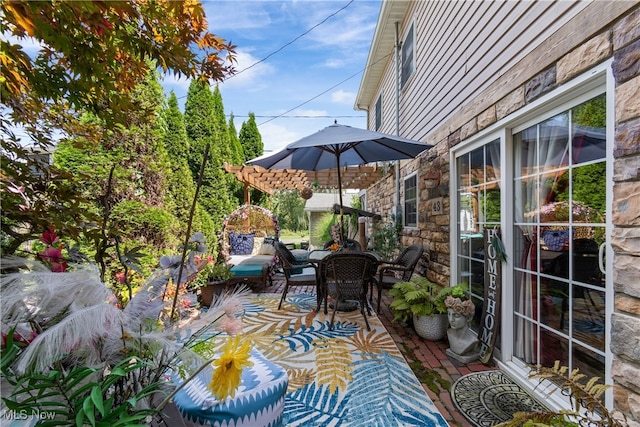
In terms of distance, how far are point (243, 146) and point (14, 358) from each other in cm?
1517

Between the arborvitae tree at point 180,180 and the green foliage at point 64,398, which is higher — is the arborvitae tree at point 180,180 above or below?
above

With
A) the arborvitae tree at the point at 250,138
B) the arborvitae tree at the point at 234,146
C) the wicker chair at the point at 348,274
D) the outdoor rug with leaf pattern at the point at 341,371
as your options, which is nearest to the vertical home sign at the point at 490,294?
the outdoor rug with leaf pattern at the point at 341,371

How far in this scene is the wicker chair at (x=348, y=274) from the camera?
359 cm

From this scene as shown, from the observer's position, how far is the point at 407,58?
589 cm

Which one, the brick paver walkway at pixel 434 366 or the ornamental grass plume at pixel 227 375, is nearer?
the ornamental grass plume at pixel 227 375

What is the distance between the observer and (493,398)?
2.26 meters

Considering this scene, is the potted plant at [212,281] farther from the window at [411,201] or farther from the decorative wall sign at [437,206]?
the window at [411,201]

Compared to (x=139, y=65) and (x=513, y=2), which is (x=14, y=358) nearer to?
(x=139, y=65)

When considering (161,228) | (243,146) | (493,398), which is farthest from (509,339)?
(243,146)

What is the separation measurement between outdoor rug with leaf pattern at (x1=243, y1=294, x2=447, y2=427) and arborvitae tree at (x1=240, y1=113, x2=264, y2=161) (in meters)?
12.0

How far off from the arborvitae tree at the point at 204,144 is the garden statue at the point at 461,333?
6.71 meters

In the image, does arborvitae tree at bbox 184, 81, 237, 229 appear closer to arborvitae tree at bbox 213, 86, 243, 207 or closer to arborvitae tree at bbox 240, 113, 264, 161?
arborvitae tree at bbox 213, 86, 243, 207

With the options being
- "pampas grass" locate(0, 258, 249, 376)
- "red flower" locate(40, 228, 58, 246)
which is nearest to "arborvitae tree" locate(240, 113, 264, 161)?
"red flower" locate(40, 228, 58, 246)

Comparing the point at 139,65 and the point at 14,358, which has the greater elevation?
the point at 139,65
